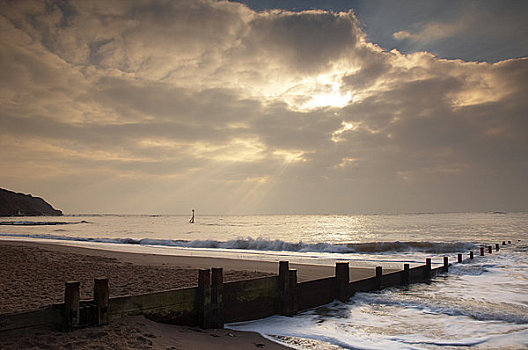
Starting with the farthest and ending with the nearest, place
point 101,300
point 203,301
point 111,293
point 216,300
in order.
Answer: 1. point 111,293
2. point 216,300
3. point 203,301
4. point 101,300

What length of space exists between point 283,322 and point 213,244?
27415 millimetres

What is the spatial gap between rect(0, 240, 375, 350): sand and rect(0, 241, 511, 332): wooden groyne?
6.5 inches

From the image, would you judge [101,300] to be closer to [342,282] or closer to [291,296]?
[291,296]

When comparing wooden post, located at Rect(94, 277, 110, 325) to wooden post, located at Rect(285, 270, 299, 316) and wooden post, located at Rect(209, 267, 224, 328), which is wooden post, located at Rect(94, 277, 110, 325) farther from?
wooden post, located at Rect(285, 270, 299, 316)

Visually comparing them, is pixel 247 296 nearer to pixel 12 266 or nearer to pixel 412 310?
pixel 412 310

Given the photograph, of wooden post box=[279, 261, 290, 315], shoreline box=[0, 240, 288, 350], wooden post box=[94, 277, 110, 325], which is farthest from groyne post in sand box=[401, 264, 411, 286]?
wooden post box=[94, 277, 110, 325]

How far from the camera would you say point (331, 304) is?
1085 centimetres

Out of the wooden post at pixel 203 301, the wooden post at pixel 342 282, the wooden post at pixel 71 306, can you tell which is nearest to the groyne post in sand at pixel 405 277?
the wooden post at pixel 342 282

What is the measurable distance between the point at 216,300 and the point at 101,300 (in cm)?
240

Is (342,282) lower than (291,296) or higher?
higher

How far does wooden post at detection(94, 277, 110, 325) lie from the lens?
6312 mm

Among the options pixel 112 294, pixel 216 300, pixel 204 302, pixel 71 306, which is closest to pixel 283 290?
pixel 216 300

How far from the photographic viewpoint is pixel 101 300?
20.9ft

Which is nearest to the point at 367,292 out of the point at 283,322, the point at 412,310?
the point at 412,310
